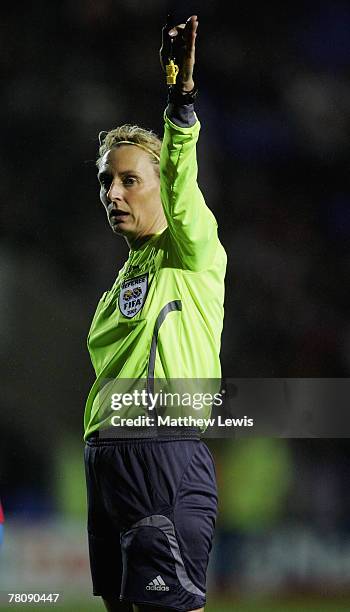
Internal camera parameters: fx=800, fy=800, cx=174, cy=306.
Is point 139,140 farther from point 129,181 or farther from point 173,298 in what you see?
point 173,298

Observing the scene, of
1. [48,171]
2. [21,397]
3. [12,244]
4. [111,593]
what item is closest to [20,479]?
[21,397]

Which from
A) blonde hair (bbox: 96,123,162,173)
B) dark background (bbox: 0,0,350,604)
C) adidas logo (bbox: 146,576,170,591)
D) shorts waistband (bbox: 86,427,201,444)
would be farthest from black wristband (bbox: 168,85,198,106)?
dark background (bbox: 0,0,350,604)

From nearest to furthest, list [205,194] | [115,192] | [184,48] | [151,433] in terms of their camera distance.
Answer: [184,48] < [151,433] < [115,192] < [205,194]

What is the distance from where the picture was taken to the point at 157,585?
1451mm

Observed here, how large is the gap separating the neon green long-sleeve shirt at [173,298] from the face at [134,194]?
0.19 feet

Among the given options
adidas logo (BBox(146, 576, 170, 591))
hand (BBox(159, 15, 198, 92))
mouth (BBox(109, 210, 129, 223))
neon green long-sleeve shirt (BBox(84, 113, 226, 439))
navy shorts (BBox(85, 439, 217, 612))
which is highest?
hand (BBox(159, 15, 198, 92))

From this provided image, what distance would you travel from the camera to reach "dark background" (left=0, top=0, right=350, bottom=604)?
2.96m

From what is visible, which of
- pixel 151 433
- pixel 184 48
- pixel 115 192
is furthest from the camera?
pixel 115 192

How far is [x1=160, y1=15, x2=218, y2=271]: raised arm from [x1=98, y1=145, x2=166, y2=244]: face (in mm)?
171

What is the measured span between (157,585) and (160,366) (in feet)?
1.32

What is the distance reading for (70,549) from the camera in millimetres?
2848

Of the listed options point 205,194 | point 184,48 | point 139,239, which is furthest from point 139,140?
point 205,194

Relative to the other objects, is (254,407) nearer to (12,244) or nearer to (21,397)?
(21,397)

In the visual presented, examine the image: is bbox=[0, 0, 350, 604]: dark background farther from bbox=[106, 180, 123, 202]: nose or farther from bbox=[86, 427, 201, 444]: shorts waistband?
bbox=[86, 427, 201, 444]: shorts waistband
